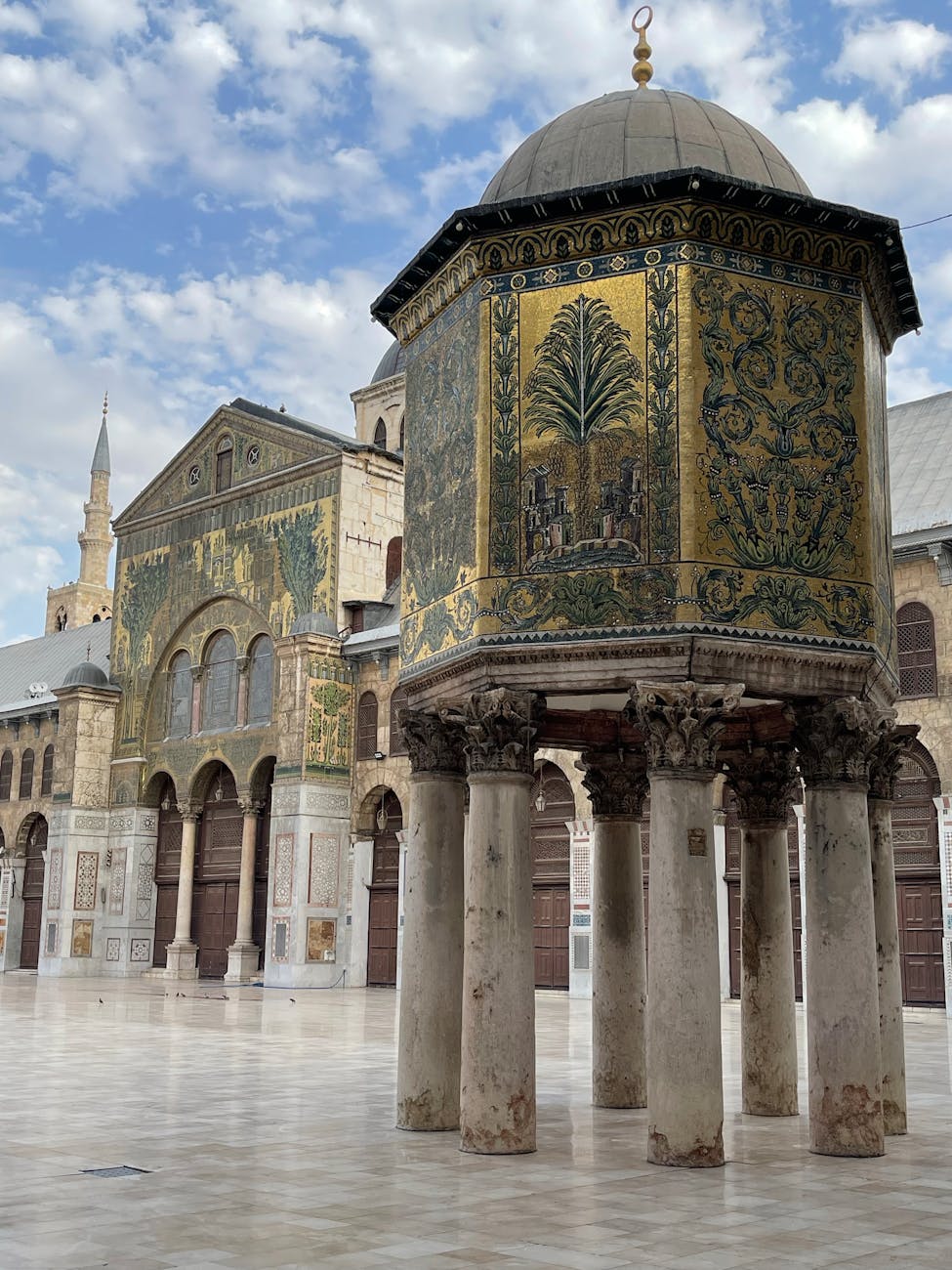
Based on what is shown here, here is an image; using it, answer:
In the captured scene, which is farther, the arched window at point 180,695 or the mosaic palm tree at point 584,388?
the arched window at point 180,695

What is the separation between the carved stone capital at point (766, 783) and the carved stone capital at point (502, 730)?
2818mm

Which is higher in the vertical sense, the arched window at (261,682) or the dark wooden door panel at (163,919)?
the arched window at (261,682)

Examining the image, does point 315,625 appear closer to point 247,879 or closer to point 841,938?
point 247,879

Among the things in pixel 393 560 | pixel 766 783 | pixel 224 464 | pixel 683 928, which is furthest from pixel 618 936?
pixel 224 464

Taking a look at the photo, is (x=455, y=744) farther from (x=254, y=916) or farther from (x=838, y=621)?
(x=254, y=916)

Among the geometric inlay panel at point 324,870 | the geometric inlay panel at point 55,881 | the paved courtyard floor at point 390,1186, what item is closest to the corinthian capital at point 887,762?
the paved courtyard floor at point 390,1186

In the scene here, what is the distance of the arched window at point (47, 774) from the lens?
45.1 m

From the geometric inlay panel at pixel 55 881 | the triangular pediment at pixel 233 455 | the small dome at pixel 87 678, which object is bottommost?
the geometric inlay panel at pixel 55 881

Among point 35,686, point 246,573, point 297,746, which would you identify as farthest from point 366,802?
point 35,686

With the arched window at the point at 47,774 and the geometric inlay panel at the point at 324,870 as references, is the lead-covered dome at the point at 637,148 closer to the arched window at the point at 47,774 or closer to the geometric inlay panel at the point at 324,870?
the geometric inlay panel at the point at 324,870

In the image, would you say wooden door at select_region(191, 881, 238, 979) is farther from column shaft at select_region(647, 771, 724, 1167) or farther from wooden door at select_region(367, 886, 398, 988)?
column shaft at select_region(647, 771, 724, 1167)

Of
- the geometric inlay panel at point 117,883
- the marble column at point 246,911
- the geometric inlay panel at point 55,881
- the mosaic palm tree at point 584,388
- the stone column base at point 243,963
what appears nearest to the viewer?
the mosaic palm tree at point 584,388

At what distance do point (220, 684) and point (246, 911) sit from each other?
6447mm

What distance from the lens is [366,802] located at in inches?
1380
